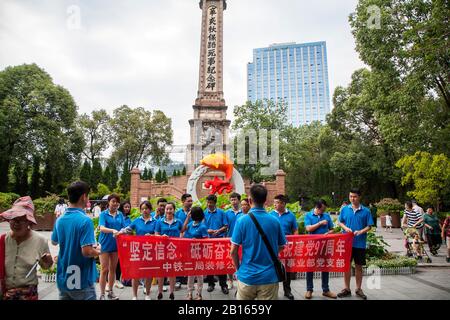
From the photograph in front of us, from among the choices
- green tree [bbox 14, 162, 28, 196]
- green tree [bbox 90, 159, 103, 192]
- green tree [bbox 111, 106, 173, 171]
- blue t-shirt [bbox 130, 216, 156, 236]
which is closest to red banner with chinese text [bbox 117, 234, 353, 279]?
blue t-shirt [bbox 130, 216, 156, 236]

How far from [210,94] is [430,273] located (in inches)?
1007

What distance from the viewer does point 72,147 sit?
32156 millimetres

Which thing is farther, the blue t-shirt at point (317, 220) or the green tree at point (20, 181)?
the green tree at point (20, 181)

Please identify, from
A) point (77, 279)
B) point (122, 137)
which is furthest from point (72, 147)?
point (77, 279)

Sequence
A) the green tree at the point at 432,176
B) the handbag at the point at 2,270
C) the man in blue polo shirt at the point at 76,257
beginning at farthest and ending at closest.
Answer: the green tree at the point at 432,176 → the man in blue polo shirt at the point at 76,257 → the handbag at the point at 2,270

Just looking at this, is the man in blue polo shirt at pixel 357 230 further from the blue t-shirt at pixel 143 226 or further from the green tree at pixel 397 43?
the green tree at pixel 397 43

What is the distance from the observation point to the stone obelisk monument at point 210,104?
30.3 metres

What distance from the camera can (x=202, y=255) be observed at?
5332 mm

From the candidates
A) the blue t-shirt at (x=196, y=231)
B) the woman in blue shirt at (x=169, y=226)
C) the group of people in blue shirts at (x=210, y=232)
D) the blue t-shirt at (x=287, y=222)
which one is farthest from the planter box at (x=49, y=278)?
the blue t-shirt at (x=287, y=222)

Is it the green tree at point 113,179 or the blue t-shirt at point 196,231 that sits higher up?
the green tree at point 113,179

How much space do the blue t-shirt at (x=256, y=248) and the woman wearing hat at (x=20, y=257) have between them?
1.86 metres

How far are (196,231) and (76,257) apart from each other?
268cm

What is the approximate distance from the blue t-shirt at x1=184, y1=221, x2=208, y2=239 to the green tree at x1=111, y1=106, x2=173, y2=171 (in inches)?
1367

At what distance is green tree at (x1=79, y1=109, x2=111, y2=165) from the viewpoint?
39094mm
